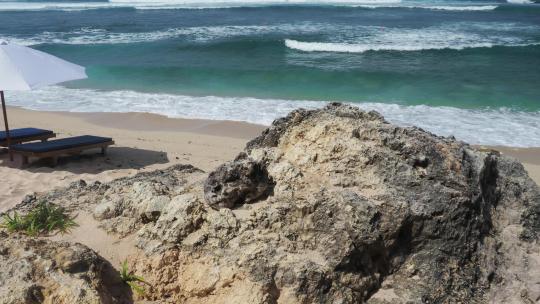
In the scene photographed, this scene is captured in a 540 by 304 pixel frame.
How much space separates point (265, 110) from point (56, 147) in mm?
5967

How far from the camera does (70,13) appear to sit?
4375cm

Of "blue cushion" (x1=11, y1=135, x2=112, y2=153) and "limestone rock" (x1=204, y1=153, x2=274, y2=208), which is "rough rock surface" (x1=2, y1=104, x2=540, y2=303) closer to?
"limestone rock" (x1=204, y1=153, x2=274, y2=208)

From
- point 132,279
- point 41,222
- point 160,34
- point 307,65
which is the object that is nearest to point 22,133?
point 41,222

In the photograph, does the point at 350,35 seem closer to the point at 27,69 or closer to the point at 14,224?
the point at 27,69

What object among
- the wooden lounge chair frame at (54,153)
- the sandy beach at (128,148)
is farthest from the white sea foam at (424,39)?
the wooden lounge chair frame at (54,153)

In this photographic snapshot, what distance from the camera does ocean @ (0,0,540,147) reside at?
13.8 meters

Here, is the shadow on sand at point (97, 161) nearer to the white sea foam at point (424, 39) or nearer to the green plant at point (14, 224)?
the green plant at point (14, 224)

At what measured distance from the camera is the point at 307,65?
20750 mm

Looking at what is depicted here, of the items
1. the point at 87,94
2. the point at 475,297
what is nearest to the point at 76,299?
the point at 475,297

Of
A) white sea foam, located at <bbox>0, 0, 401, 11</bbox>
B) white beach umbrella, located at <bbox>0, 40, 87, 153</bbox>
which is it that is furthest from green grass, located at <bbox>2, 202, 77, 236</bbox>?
white sea foam, located at <bbox>0, 0, 401, 11</bbox>

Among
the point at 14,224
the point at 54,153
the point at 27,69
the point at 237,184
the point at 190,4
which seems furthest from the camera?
the point at 190,4

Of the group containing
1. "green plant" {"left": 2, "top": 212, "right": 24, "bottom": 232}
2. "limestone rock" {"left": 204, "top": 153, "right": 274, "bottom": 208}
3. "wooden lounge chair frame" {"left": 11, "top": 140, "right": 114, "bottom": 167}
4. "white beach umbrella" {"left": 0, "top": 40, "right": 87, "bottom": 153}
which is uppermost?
"white beach umbrella" {"left": 0, "top": 40, "right": 87, "bottom": 153}

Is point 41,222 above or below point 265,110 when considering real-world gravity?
above

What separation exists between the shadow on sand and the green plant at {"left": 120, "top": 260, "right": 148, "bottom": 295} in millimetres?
4968
